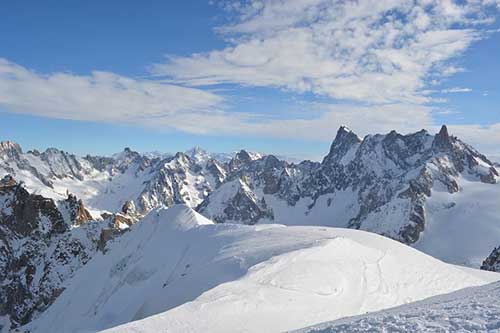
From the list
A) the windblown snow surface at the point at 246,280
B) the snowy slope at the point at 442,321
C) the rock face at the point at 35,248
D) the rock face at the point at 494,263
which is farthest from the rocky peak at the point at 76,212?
the snowy slope at the point at 442,321

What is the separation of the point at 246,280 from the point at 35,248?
80512 mm

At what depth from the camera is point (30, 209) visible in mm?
103562

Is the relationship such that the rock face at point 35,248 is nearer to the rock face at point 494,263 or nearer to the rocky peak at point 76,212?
the rocky peak at point 76,212

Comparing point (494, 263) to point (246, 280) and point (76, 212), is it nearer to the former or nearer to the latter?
point (246, 280)

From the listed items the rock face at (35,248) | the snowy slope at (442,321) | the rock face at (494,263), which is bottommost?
the rock face at (494,263)

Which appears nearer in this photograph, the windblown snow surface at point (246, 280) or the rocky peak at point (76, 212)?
the windblown snow surface at point (246, 280)

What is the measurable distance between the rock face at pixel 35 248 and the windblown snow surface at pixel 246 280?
54.6 feet

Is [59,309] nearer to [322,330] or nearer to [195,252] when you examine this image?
[195,252]

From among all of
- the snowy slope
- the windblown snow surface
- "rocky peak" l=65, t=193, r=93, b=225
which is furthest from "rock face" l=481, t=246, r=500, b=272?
"rocky peak" l=65, t=193, r=93, b=225

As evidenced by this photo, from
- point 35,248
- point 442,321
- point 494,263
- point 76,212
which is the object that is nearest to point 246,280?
point 442,321

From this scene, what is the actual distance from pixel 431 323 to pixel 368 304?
707 inches

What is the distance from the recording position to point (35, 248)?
9794cm

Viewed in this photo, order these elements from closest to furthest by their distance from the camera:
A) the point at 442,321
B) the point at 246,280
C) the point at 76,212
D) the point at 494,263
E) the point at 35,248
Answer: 1. the point at 442,321
2. the point at 246,280
3. the point at 35,248
4. the point at 494,263
5. the point at 76,212

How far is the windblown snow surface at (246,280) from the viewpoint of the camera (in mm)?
28609
